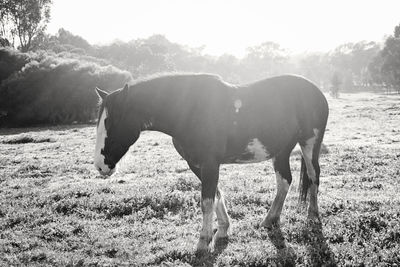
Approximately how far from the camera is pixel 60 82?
38.2 metres

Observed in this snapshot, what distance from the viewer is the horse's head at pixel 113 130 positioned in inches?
221

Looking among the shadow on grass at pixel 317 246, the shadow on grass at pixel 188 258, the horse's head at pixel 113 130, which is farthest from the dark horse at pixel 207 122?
the shadow on grass at pixel 317 246

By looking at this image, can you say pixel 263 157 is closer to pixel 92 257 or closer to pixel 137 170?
pixel 92 257

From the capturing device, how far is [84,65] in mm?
38875

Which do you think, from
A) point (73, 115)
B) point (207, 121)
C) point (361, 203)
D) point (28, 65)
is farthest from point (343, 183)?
point (28, 65)

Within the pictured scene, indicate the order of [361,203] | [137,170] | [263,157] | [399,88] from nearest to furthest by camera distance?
[263,157], [361,203], [137,170], [399,88]

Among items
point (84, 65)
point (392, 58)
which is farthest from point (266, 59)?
point (84, 65)

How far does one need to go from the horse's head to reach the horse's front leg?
4.12 ft

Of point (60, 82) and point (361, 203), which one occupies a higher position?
point (60, 82)

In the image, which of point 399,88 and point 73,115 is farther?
point 399,88

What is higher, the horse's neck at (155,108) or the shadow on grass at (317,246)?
the horse's neck at (155,108)

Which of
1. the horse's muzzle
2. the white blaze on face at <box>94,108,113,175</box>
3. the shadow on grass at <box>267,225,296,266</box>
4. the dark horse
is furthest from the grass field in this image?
the white blaze on face at <box>94,108,113,175</box>

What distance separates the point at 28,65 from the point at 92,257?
3875 cm

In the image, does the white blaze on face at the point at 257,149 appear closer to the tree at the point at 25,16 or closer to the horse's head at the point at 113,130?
the horse's head at the point at 113,130
